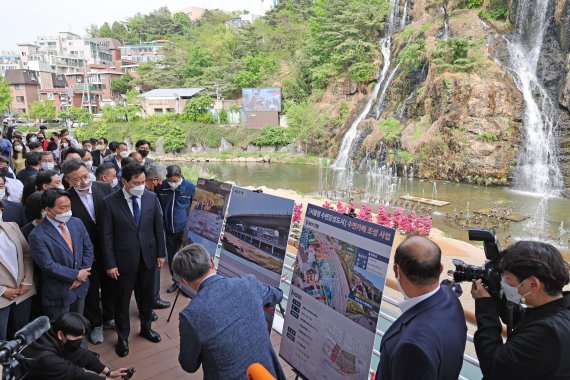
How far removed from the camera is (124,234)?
141 inches

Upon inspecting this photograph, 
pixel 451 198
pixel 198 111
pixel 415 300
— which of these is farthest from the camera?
pixel 198 111

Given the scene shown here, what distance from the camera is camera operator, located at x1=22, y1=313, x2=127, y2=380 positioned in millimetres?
2410

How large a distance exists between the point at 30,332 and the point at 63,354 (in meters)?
0.88

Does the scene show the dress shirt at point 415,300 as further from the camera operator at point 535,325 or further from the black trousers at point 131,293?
the black trousers at point 131,293

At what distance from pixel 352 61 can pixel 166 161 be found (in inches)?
642

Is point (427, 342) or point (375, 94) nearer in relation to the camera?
point (427, 342)

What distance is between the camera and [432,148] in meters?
20.2

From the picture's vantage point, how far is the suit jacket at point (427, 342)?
1551 millimetres

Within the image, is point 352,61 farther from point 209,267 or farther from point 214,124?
point 209,267

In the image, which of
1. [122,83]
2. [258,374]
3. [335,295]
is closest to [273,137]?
[122,83]

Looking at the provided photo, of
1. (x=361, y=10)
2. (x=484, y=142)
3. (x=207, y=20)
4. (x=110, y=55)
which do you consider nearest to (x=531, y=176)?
(x=484, y=142)

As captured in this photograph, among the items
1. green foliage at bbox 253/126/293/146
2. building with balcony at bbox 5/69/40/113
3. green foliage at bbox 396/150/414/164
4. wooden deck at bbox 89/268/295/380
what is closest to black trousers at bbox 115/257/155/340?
wooden deck at bbox 89/268/295/380

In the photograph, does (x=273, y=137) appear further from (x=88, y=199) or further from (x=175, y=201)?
(x=88, y=199)

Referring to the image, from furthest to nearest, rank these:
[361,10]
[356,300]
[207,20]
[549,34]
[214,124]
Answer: [207,20] → [214,124] → [361,10] → [549,34] → [356,300]
